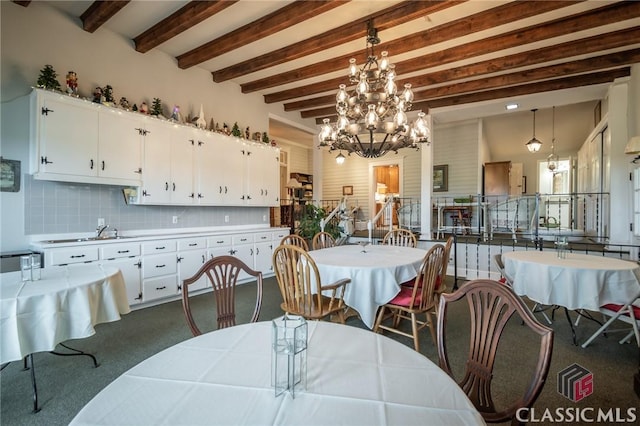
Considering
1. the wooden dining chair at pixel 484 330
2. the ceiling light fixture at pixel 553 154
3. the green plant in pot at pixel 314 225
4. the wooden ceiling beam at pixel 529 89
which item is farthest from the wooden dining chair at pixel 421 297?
the ceiling light fixture at pixel 553 154

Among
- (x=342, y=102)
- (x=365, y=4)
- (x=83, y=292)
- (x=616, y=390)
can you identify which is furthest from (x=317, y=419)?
(x=365, y=4)

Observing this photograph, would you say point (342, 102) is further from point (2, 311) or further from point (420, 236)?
point (420, 236)

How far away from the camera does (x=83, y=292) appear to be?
2035 mm

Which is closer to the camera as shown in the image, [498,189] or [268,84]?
A: [268,84]

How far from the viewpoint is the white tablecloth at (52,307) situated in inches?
68.8

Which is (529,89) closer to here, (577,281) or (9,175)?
→ (577,281)

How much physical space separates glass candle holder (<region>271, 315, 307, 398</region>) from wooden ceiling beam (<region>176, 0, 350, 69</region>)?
3.38 meters

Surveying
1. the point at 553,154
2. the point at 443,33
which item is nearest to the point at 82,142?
the point at 443,33

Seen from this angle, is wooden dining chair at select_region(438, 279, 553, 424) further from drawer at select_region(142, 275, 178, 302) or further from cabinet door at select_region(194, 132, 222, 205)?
cabinet door at select_region(194, 132, 222, 205)

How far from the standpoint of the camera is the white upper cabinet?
3225 millimetres

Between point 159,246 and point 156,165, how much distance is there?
114 centimetres

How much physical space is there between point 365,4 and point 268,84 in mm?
2592

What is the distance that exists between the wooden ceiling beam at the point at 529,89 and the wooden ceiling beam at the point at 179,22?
444 cm

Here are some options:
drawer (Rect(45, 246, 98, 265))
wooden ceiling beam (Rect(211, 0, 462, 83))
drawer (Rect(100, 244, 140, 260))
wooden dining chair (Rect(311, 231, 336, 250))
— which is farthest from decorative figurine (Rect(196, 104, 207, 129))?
wooden dining chair (Rect(311, 231, 336, 250))
